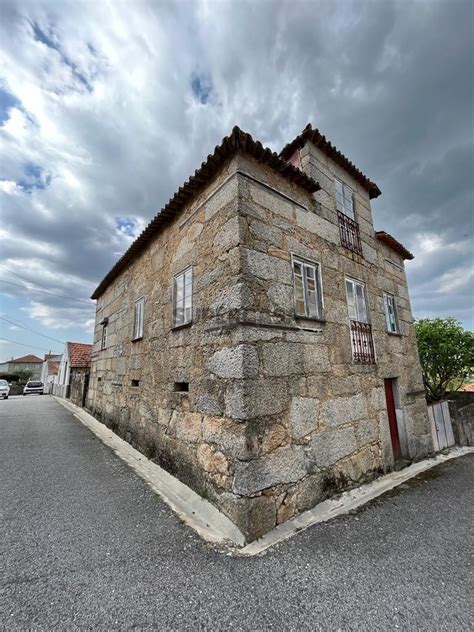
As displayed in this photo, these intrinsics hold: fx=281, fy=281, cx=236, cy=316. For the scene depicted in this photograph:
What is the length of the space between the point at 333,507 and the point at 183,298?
11.9 feet

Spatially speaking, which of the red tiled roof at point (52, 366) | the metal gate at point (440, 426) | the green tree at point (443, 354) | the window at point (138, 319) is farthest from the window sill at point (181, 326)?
the red tiled roof at point (52, 366)

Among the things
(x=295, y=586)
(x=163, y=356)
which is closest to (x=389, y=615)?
(x=295, y=586)

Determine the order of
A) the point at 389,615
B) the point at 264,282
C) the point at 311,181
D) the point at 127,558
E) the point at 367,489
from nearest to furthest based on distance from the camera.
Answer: the point at 389,615
the point at 127,558
the point at 264,282
the point at 367,489
the point at 311,181

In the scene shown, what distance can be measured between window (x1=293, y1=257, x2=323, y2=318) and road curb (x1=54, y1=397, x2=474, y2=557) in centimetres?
249

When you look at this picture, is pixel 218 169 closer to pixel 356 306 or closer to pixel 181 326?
pixel 181 326

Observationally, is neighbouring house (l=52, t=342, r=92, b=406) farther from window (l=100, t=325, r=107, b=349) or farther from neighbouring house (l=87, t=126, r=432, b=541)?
neighbouring house (l=87, t=126, r=432, b=541)

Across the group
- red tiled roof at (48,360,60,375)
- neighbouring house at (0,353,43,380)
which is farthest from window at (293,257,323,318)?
neighbouring house at (0,353,43,380)

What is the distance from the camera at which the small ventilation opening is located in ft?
14.1

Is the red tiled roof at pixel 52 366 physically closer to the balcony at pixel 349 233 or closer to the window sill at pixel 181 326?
the window sill at pixel 181 326

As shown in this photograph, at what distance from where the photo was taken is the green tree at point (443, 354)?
9.34m

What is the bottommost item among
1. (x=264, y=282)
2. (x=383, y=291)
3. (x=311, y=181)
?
(x=264, y=282)

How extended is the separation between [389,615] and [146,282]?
6.07 m

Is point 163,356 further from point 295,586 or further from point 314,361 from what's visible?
point 295,586

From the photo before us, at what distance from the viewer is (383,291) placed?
6273 millimetres
